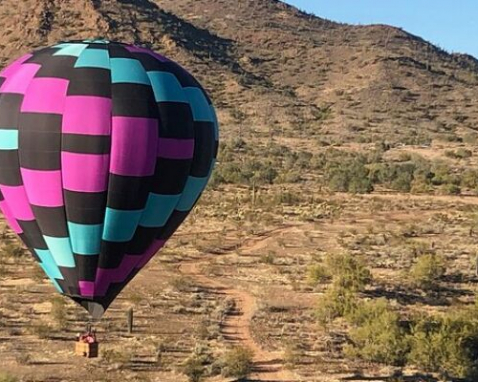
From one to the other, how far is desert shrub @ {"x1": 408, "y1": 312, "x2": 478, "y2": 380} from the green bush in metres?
6.00

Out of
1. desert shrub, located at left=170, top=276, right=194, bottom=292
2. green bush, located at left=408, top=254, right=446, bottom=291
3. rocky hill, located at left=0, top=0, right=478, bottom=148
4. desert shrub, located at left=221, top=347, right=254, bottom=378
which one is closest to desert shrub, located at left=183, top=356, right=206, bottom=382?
desert shrub, located at left=221, top=347, right=254, bottom=378

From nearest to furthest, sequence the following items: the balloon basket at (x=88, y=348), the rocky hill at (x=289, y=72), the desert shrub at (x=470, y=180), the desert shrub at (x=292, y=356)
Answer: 1. the balloon basket at (x=88, y=348)
2. the desert shrub at (x=292, y=356)
3. the desert shrub at (x=470, y=180)
4. the rocky hill at (x=289, y=72)

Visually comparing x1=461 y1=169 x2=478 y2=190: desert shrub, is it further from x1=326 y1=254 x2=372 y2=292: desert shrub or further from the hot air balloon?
the hot air balloon

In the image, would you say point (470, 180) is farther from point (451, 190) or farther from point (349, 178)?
point (349, 178)

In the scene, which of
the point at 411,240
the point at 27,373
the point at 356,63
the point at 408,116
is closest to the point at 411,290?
the point at 411,240

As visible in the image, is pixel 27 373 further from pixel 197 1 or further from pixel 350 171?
pixel 197 1

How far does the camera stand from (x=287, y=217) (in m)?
34.1

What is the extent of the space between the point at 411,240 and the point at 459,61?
10697 centimetres

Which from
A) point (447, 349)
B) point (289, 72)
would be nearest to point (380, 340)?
point (447, 349)

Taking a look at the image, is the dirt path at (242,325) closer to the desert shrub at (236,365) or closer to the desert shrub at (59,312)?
the desert shrub at (236,365)

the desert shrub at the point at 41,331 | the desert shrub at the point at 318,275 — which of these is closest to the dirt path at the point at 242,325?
the desert shrub at the point at 318,275

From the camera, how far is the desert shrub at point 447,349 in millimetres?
14555

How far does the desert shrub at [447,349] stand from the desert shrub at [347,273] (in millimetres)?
4533

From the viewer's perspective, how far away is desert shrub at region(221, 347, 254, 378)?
14.2 m
